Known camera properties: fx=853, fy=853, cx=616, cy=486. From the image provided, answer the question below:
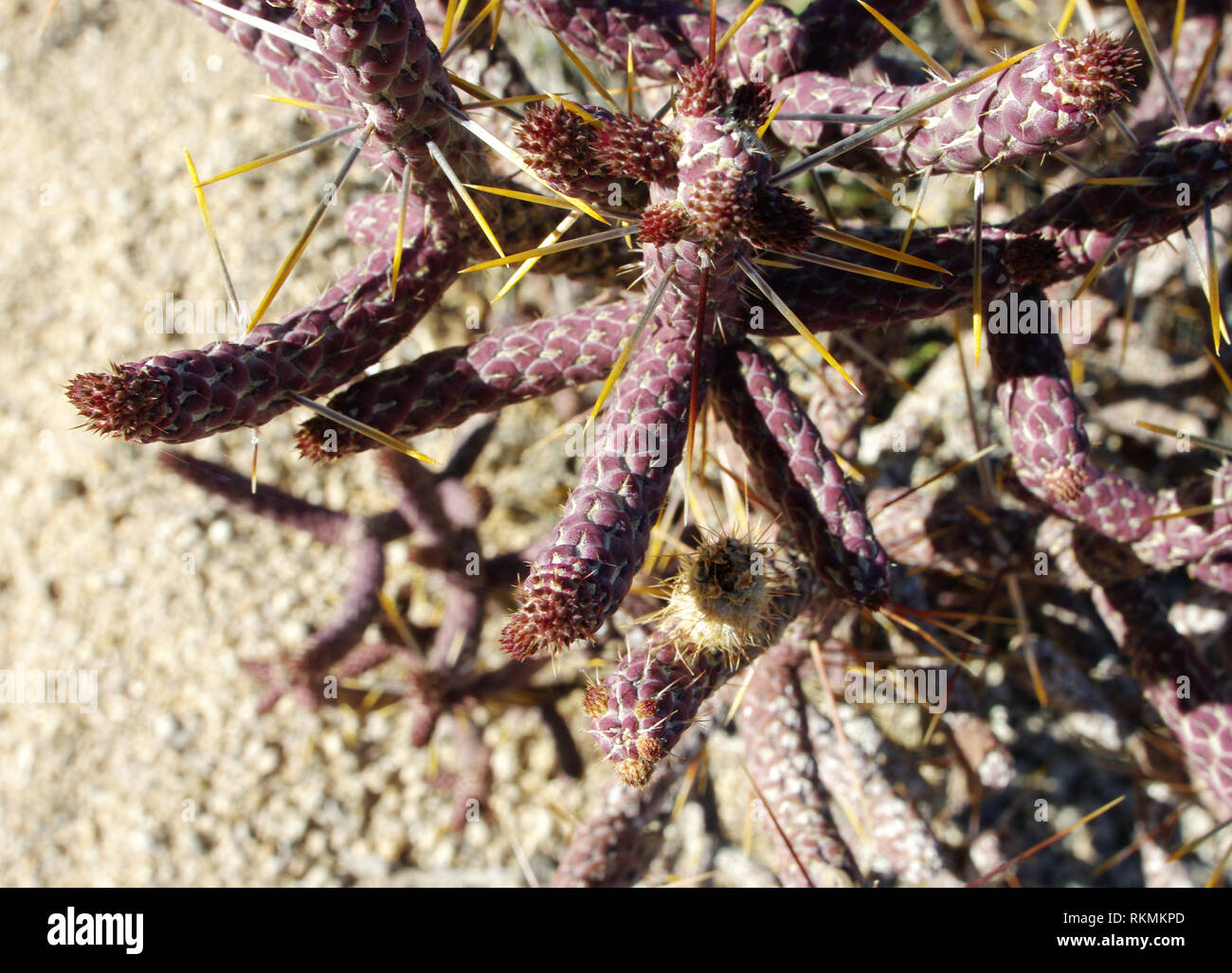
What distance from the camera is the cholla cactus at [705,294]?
1.27 meters

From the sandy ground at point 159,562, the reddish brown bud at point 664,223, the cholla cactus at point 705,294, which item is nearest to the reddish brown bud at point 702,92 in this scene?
the cholla cactus at point 705,294

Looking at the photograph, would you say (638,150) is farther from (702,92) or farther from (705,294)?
(705,294)

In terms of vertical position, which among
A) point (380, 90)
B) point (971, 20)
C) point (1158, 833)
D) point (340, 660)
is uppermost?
point (971, 20)

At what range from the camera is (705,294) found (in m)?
1.47

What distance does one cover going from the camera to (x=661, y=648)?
1633 millimetres

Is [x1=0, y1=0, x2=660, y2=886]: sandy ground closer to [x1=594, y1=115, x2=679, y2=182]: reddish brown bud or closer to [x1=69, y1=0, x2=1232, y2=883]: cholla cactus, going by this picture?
[x1=69, y1=0, x2=1232, y2=883]: cholla cactus

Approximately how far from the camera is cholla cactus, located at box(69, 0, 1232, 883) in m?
1.27

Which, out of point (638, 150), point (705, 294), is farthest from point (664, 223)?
point (705, 294)

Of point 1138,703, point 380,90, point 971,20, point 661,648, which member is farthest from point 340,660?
point 971,20

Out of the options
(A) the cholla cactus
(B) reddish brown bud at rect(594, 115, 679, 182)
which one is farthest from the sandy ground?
(B) reddish brown bud at rect(594, 115, 679, 182)

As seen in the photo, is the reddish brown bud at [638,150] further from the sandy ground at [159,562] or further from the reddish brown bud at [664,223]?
the sandy ground at [159,562]
